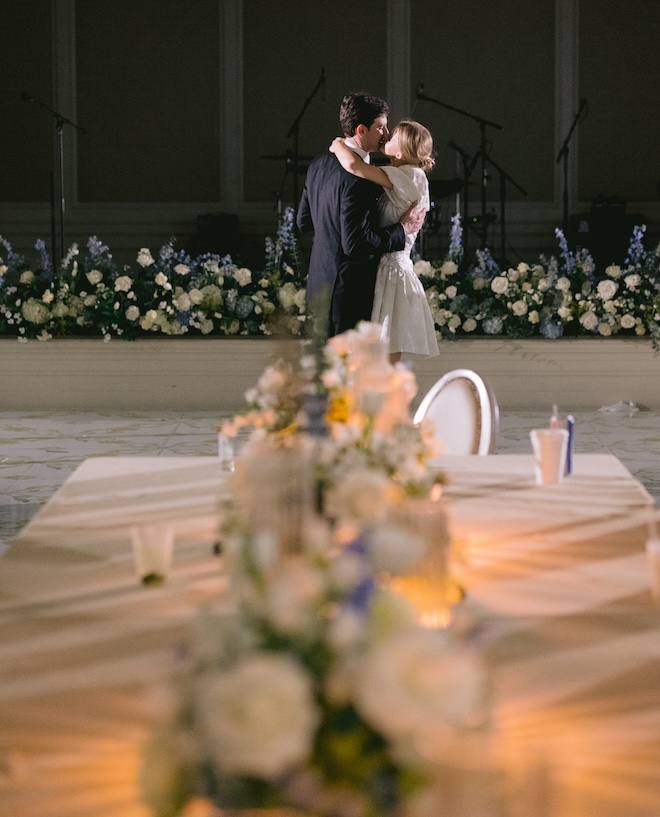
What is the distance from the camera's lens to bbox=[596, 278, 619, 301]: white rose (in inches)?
291

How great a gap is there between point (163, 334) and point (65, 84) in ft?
13.0

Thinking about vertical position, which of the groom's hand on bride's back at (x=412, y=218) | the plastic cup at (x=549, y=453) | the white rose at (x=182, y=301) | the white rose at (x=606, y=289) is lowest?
the plastic cup at (x=549, y=453)

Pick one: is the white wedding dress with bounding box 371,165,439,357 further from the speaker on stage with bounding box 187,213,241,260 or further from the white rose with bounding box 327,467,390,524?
the speaker on stage with bounding box 187,213,241,260

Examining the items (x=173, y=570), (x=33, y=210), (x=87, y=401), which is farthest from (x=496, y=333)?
(x=173, y=570)

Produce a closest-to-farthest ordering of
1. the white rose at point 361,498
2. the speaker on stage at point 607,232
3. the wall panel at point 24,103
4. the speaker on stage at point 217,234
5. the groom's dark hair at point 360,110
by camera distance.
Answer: the white rose at point 361,498 < the groom's dark hair at point 360,110 < the speaker on stage at point 607,232 < the speaker on stage at point 217,234 < the wall panel at point 24,103

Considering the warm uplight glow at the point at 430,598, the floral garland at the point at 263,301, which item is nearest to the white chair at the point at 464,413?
the warm uplight glow at the point at 430,598

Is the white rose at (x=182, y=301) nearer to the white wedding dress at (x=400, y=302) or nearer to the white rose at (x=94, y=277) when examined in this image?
the white rose at (x=94, y=277)

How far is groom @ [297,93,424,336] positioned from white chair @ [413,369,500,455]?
1560mm

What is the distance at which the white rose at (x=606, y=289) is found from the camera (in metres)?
7.40

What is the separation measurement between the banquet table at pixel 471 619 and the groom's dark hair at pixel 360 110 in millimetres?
2540

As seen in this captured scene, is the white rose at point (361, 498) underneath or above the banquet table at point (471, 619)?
above

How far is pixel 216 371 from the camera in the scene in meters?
7.47

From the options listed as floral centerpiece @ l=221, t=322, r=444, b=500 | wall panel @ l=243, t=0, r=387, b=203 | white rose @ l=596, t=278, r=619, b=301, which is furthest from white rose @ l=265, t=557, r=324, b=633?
wall panel @ l=243, t=0, r=387, b=203

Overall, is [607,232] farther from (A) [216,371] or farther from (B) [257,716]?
(B) [257,716]
